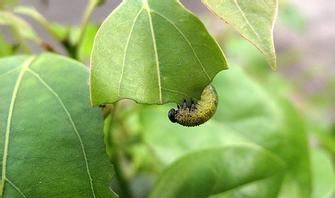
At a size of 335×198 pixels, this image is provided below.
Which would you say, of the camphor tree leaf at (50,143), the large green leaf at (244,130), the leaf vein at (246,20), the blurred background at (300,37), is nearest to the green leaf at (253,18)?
the leaf vein at (246,20)

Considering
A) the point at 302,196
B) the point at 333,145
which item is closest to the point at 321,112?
the point at 333,145

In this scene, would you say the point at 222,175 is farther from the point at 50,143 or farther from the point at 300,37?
the point at 300,37

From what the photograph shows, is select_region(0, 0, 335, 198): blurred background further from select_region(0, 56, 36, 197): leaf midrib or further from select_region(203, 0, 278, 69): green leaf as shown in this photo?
select_region(203, 0, 278, 69): green leaf

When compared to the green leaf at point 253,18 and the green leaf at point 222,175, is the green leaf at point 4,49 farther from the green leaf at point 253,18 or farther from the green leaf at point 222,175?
the green leaf at point 253,18

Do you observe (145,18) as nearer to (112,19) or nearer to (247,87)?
(112,19)

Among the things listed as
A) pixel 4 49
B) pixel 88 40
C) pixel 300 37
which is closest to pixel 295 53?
pixel 300 37

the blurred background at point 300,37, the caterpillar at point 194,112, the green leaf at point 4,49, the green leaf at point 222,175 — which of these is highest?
the caterpillar at point 194,112
